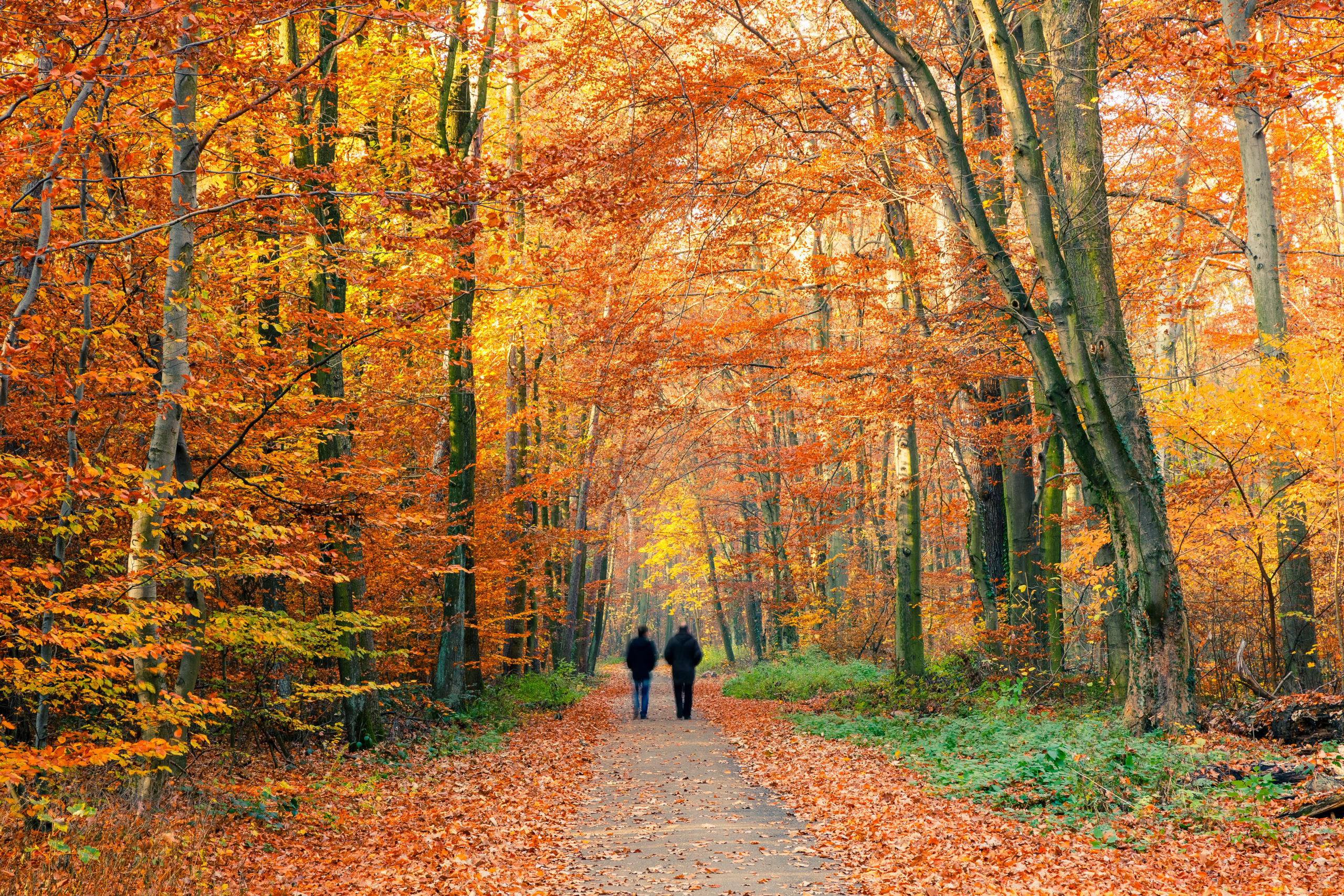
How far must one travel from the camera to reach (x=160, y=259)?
885 centimetres

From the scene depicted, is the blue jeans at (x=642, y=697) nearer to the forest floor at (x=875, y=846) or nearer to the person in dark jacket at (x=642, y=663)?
the person in dark jacket at (x=642, y=663)

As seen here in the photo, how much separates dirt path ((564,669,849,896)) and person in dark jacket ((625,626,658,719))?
4.23 m

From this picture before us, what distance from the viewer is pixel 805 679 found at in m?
20.4

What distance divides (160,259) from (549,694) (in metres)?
13.2

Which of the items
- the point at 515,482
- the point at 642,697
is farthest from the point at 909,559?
the point at 515,482

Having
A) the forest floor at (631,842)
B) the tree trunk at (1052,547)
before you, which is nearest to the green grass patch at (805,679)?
the tree trunk at (1052,547)

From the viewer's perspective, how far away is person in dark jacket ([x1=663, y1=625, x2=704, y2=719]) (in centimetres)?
1630

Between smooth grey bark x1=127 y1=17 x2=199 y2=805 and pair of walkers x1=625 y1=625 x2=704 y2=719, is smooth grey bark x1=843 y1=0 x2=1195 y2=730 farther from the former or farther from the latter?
pair of walkers x1=625 y1=625 x2=704 y2=719

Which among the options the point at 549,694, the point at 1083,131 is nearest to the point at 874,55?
the point at 1083,131

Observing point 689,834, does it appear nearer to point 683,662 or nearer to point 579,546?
point 683,662

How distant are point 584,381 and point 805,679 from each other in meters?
9.10

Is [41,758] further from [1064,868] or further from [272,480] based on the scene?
[1064,868]

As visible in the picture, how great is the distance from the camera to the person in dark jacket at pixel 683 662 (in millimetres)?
16297

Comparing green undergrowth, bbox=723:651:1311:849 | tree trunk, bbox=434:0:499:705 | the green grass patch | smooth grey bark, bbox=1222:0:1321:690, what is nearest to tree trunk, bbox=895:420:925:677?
green undergrowth, bbox=723:651:1311:849
